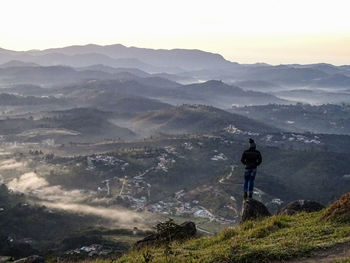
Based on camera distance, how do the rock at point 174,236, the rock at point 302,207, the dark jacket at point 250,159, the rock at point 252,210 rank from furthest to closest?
the dark jacket at point 250,159 < the rock at point 302,207 < the rock at point 252,210 < the rock at point 174,236

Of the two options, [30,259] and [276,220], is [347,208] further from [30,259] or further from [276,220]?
[30,259]

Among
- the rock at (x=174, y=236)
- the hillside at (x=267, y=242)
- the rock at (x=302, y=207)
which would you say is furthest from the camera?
the rock at (x=302, y=207)

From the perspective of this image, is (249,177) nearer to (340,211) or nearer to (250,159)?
(250,159)

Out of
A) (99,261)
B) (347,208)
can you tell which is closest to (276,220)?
(347,208)

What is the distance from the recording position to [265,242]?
21875mm

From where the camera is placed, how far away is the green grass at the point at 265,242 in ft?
64.0

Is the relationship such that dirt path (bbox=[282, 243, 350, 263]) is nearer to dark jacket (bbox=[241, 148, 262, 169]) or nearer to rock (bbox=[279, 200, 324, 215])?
rock (bbox=[279, 200, 324, 215])

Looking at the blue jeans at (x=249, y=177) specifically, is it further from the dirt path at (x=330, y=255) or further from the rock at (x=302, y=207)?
the dirt path at (x=330, y=255)

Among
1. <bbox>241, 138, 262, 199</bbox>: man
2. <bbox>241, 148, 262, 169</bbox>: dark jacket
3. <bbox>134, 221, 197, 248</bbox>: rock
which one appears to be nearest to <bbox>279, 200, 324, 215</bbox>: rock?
<bbox>241, 138, 262, 199</bbox>: man

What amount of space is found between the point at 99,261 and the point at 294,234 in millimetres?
11109

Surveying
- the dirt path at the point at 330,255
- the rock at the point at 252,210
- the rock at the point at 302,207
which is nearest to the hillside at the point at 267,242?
the dirt path at the point at 330,255

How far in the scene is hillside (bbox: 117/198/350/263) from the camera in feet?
64.0

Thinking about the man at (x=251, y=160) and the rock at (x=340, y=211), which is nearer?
the rock at (x=340, y=211)

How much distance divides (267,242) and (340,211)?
606cm
